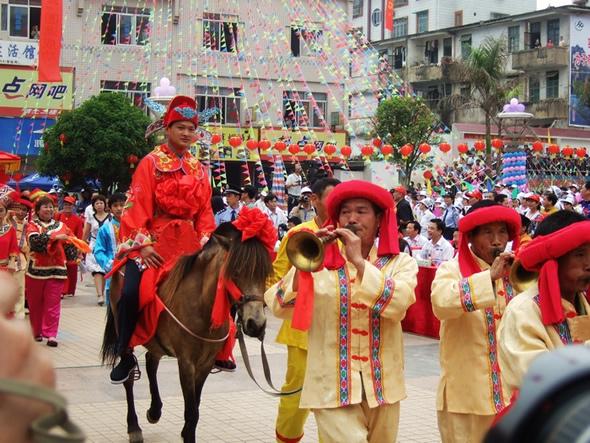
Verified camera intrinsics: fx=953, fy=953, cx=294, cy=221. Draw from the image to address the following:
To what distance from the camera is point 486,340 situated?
5109mm

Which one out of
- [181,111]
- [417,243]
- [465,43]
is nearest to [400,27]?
[465,43]

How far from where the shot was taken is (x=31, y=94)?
34.1m

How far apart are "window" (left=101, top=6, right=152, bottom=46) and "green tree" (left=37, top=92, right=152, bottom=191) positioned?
4.69m

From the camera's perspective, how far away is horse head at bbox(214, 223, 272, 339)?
6090mm

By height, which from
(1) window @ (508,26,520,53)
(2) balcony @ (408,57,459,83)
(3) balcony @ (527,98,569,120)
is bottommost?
(3) balcony @ (527,98,569,120)

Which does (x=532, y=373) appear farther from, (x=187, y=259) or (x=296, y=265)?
(x=187, y=259)

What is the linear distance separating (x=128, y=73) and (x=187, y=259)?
96.6 ft

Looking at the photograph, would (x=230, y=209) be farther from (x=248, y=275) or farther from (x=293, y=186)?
(x=248, y=275)

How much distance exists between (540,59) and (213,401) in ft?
139

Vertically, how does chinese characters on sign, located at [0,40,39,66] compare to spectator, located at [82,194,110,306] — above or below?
above

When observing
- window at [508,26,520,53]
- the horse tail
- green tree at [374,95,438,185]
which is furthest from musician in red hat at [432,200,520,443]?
window at [508,26,520,53]

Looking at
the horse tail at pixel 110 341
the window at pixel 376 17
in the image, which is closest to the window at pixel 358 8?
the window at pixel 376 17

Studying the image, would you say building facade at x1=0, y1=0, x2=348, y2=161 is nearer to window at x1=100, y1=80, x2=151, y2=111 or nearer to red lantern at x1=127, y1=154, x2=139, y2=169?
window at x1=100, y1=80, x2=151, y2=111

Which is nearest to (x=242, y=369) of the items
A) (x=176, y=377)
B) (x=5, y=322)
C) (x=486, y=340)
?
(x=176, y=377)
